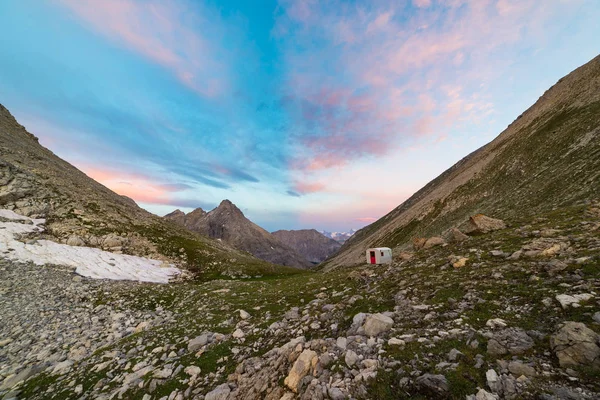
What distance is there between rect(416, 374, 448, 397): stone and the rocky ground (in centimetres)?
2

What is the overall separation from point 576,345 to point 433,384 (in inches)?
122

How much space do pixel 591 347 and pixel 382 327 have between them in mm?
4852

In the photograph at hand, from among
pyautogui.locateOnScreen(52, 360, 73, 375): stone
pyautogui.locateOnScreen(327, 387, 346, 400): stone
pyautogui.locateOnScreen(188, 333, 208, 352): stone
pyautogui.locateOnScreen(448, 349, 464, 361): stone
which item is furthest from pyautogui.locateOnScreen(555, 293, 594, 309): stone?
pyautogui.locateOnScreen(52, 360, 73, 375): stone

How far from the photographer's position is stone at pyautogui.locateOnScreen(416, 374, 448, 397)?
5.14 metres

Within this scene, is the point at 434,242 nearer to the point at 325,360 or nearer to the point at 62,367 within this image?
the point at 325,360

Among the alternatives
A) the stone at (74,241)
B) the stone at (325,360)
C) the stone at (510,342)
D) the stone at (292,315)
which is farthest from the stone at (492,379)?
the stone at (74,241)

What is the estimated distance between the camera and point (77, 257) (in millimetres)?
29578

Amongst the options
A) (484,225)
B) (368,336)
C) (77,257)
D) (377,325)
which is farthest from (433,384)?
(77,257)

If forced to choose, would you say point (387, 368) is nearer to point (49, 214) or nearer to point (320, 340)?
point (320, 340)

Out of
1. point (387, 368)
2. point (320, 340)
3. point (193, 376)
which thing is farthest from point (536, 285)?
point (193, 376)

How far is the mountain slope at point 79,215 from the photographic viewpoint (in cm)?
3928

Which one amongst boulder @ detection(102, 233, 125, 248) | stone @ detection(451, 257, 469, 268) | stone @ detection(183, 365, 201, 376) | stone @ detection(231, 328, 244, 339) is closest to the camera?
stone @ detection(183, 365, 201, 376)

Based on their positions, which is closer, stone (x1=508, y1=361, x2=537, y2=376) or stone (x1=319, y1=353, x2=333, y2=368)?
stone (x1=508, y1=361, x2=537, y2=376)

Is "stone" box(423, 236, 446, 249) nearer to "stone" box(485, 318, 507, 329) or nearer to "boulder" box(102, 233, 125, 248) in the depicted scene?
"stone" box(485, 318, 507, 329)
